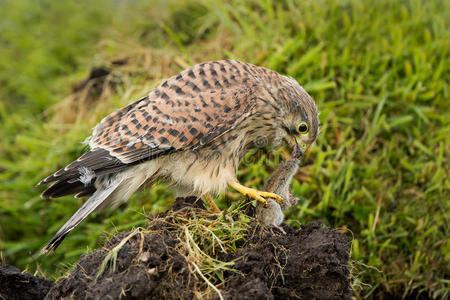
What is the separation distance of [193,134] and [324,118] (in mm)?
1529

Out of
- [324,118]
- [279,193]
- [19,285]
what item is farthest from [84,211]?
[324,118]

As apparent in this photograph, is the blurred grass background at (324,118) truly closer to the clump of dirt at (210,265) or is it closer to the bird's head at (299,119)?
the clump of dirt at (210,265)

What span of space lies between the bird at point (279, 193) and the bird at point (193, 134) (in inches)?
2.9

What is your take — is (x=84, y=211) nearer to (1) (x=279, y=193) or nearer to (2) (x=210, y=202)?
(2) (x=210, y=202)

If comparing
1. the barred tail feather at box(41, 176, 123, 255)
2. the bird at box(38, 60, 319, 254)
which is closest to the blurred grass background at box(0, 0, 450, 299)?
the barred tail feather at box(41, 176, 123, 255)

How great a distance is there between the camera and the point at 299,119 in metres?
3.31

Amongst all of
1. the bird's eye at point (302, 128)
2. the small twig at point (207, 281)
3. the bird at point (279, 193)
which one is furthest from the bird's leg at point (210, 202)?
the small twig at point (207, 281)

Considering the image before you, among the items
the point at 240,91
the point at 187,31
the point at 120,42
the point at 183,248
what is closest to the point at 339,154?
the point at 240,91

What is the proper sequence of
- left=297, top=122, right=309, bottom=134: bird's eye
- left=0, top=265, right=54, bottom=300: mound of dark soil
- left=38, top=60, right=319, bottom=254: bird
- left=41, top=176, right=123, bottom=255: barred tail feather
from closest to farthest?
left=0, top=265, right=54, bottom=300: mound of dark soil < left=41, top=176, right=123, bottom=255: barred tail feather < left=38, top=60, right=319, bottom=254: bird < left=297, top=122, right=309, bottom=134: bird's eye

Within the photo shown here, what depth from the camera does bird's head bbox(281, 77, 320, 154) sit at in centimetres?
330

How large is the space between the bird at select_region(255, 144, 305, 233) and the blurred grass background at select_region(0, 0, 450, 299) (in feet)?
1.95

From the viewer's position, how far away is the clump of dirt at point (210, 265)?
227 cm

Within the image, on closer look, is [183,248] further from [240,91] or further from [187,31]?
[187,31]

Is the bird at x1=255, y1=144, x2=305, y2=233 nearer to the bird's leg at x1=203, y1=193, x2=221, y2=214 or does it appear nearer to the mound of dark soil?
the bird's leg at x1=203, y1=193, x2=221, y2=214
